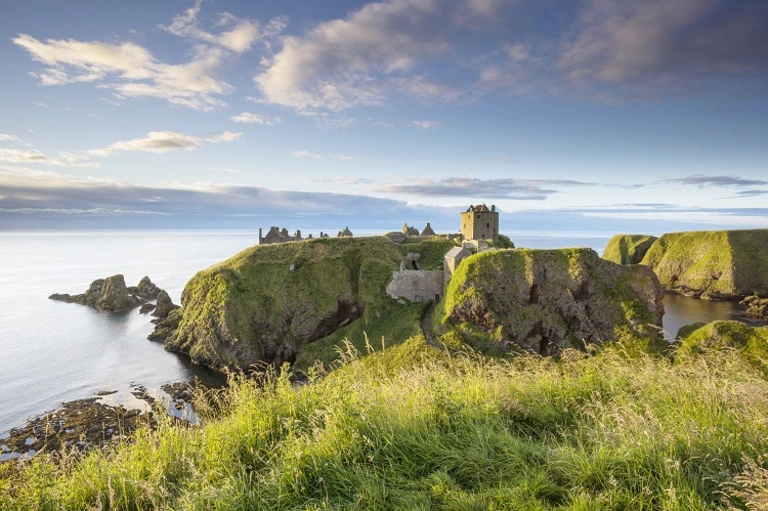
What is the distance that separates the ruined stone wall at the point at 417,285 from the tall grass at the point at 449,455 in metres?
48.2

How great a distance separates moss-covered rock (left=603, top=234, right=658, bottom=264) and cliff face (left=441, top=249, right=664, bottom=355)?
10468 cm

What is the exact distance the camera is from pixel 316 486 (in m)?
5.30

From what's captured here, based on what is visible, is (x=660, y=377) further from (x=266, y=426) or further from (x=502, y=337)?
(x=502, y=337)

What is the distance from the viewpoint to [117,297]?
100688mm

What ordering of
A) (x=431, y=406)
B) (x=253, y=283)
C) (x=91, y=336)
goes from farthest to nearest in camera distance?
1. (x=91, y=336)
2. (x=253, y=283)
3. (x=431, y=406)

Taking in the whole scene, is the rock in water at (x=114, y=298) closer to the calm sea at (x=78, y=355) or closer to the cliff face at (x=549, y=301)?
the calm sea at (x=78, y=355)

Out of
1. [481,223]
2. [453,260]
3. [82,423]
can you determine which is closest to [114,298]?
[82,423]

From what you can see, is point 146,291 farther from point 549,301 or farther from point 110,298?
point 549,301

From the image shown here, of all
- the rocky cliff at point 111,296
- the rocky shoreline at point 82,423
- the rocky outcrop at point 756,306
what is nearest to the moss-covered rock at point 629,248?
the rocky outcrop at point 756,306

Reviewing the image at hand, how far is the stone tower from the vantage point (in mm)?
74625

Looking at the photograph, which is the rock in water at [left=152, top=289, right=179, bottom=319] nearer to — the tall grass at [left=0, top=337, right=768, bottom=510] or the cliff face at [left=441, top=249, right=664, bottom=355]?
the cliff face at [left=441, top=249, right=664, bottom=355]

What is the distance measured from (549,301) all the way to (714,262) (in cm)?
9965

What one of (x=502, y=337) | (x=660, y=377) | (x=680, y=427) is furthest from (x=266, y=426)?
(x=502, y=337)

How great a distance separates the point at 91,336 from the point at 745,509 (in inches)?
3910
